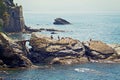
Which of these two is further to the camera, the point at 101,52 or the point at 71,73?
the point at 101,52

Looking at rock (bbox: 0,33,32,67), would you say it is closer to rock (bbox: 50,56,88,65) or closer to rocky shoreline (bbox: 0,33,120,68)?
rocky shoreline (bbox: 0,33,120,68)

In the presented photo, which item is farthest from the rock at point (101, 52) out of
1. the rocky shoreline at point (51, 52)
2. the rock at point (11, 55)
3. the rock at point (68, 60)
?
the rock at point (11, 55)

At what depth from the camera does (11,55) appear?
8512 centimetres

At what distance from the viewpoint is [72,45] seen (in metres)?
94.4

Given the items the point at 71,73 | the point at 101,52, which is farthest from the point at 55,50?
the point at 101,52

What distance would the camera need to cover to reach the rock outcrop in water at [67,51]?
90.6m

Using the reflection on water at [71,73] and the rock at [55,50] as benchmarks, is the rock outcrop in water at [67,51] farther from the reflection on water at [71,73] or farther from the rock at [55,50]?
the reflection on water at [71,73]

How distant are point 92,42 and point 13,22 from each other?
231 feet

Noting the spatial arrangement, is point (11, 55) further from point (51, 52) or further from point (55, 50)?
point (55, 50)

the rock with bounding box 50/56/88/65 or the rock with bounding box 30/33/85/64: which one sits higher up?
the rock with bounding box 30/33/85/64

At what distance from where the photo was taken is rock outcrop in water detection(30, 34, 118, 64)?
90625mm

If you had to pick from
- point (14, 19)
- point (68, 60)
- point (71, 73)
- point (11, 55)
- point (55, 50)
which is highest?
point (11, 55)

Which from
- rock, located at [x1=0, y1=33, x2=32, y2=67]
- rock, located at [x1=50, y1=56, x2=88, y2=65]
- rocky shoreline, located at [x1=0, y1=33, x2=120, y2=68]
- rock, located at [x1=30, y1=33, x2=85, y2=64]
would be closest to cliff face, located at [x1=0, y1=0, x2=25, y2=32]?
rocky shoreline, located at [x1=0, y1=33, x2=120, y2=68]

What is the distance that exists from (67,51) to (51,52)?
431 centimetres
